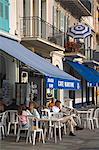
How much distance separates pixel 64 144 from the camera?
13789 mm

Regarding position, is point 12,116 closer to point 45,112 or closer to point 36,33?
point 45,112

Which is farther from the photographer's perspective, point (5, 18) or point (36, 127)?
point (5, 18)

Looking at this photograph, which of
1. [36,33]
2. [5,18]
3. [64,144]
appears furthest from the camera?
[36,33]

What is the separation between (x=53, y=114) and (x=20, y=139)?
5.40 feet

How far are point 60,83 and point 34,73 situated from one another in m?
7.30

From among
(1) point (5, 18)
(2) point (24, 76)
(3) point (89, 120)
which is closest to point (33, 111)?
(3) point (89, 120)

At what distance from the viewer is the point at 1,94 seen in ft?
63.6

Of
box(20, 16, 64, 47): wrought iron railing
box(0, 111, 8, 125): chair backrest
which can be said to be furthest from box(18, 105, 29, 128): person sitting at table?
box(20, 16, 64, 47): wrought iron railing

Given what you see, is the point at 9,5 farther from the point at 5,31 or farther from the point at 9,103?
the point at 9,103

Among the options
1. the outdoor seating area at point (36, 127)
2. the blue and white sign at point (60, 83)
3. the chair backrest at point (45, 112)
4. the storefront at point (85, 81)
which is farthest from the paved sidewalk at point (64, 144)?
the storefront at point (85, 81)

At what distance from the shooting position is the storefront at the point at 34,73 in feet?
47.6

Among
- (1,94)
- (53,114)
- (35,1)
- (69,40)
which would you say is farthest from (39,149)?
(69,40)

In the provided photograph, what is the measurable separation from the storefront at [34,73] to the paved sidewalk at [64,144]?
5.81ft

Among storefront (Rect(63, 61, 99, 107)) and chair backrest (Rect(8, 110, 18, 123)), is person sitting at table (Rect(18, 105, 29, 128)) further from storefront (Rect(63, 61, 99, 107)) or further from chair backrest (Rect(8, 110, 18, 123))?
storefront (Rect(63, 61, 99, 107))
